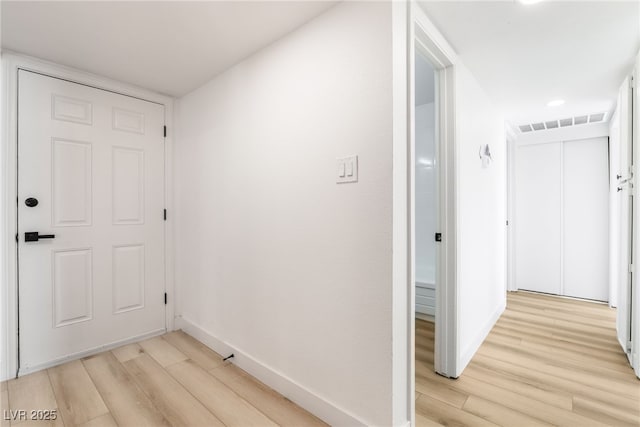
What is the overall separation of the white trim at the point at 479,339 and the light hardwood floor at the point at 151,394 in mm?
1218

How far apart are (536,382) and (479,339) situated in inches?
21.0

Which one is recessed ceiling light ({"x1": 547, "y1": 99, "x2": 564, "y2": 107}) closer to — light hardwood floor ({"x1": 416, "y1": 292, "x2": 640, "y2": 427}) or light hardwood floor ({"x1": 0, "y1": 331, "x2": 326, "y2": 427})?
light hardwood floor ({"x1": 416, "y1": 292, "x2": 640, "y2": 427})

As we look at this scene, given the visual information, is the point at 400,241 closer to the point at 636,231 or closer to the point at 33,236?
the point at 636,231

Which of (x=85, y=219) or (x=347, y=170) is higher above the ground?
(x=347, y=170)

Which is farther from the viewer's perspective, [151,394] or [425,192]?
[425,192]

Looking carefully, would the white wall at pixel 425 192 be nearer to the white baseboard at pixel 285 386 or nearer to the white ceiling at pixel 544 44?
the white ceiling at pixel 544 44

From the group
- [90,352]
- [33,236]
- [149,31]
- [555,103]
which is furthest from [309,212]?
[555,103]

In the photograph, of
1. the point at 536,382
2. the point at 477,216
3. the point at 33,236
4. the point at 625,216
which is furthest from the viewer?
the point at 477,216

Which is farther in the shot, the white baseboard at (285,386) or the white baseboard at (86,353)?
the white baseboard at (86,353)

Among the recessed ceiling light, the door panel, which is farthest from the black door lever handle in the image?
the recessed ceiling light

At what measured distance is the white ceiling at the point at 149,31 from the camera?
1630 millimetres

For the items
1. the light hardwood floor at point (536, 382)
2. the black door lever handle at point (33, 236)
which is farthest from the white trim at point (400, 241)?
the black door lever handle at point (33, 236)

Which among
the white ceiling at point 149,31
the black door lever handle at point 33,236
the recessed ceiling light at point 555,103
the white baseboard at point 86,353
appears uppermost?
the white ceiling at point 149,31

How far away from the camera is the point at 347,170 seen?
154 cm
